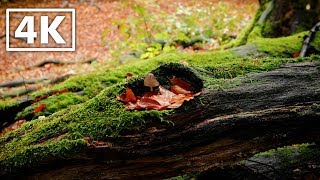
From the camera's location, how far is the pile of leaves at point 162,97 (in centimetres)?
203

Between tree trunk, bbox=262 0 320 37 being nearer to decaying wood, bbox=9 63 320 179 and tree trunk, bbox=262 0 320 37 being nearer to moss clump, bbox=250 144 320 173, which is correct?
moss clump, bbox=250 144 320 173

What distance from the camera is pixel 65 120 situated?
218 centimetres

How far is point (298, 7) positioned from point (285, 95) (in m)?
4.39

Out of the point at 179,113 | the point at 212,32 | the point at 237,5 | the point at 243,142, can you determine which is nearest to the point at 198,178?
the point at 243,142

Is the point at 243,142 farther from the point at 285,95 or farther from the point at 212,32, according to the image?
the point at 212,32

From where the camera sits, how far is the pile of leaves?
2.03 meters

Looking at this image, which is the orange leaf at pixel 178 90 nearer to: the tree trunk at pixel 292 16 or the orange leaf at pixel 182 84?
the orange leaf at pixel 182 84

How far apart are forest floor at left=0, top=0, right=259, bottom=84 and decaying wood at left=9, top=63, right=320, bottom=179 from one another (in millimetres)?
5113

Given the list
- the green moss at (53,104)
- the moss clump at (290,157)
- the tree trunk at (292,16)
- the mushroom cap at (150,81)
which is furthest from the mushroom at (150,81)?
the tree trunk at (292,16)

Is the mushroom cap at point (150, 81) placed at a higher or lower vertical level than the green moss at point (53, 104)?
higher

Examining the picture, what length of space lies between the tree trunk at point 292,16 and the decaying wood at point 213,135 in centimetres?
408

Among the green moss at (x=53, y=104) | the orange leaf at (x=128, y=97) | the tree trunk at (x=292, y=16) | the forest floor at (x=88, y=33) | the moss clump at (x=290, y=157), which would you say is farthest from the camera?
the forest floor at (x=88, y=33)

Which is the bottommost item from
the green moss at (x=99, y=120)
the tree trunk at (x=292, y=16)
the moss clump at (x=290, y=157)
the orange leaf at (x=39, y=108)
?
the moss clump at (x=290, y=157)

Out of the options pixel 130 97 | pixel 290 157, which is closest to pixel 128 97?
pixel 130 97
